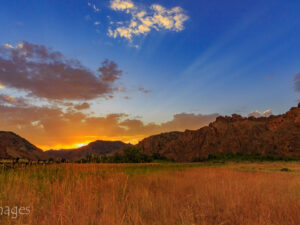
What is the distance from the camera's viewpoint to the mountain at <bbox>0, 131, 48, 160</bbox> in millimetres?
81062

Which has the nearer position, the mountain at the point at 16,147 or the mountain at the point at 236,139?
the mountain at the point at 16,147

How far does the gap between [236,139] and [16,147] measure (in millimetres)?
97493

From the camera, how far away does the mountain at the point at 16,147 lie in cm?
8106

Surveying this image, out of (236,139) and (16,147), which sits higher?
(236,139)

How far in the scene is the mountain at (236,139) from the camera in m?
88.4

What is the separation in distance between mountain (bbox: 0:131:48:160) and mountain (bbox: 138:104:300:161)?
2383 inches

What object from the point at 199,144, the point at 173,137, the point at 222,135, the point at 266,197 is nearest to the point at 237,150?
the point at 222,135

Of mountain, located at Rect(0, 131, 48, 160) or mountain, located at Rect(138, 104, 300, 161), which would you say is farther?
mountain, located at Rect(138, 104, 300, 161)

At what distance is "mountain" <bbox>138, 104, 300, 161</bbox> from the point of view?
290 feet

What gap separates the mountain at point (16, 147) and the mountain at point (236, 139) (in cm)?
6052

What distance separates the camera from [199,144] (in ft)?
371

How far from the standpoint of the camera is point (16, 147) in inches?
3442

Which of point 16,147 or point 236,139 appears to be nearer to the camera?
point 16,147

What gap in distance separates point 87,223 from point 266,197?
6.12m
